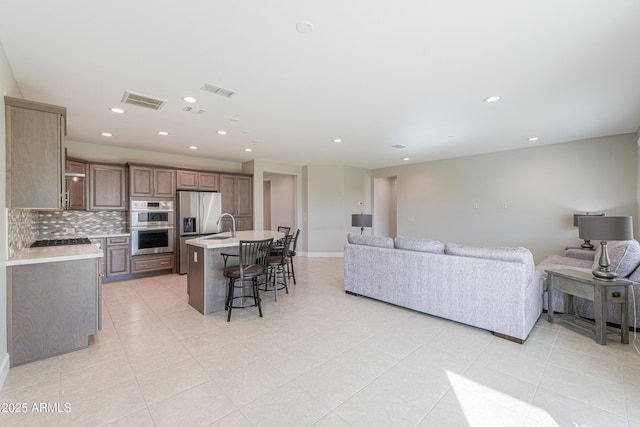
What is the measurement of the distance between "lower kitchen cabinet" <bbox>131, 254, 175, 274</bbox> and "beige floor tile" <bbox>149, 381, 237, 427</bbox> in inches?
158

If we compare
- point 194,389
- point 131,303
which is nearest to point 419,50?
point 194,389

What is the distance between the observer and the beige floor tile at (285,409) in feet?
5.52

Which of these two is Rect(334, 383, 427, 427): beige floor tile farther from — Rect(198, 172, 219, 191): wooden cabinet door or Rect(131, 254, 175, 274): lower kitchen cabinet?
Rect(198, 172, 219, 191): wooden cabinet door

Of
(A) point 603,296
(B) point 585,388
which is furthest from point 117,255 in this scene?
(A) point 603,296

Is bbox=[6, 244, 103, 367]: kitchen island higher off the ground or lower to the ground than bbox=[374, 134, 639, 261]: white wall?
lower

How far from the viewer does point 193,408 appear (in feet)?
5.88

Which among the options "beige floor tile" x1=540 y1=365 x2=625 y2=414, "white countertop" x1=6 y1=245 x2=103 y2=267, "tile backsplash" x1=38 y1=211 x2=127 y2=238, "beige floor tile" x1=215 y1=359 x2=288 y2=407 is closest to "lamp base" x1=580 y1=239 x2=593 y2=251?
"beige floor tile" x1=540 y1=365 x2=625 y2=414

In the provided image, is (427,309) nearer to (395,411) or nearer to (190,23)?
(395,411)

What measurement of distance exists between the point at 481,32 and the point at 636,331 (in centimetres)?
355

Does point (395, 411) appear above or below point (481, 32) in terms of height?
below

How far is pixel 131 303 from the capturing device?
3.80m

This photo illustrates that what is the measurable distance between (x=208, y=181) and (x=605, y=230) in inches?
249

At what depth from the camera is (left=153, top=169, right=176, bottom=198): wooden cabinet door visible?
536 cm

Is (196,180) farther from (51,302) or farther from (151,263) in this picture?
(51,302)
